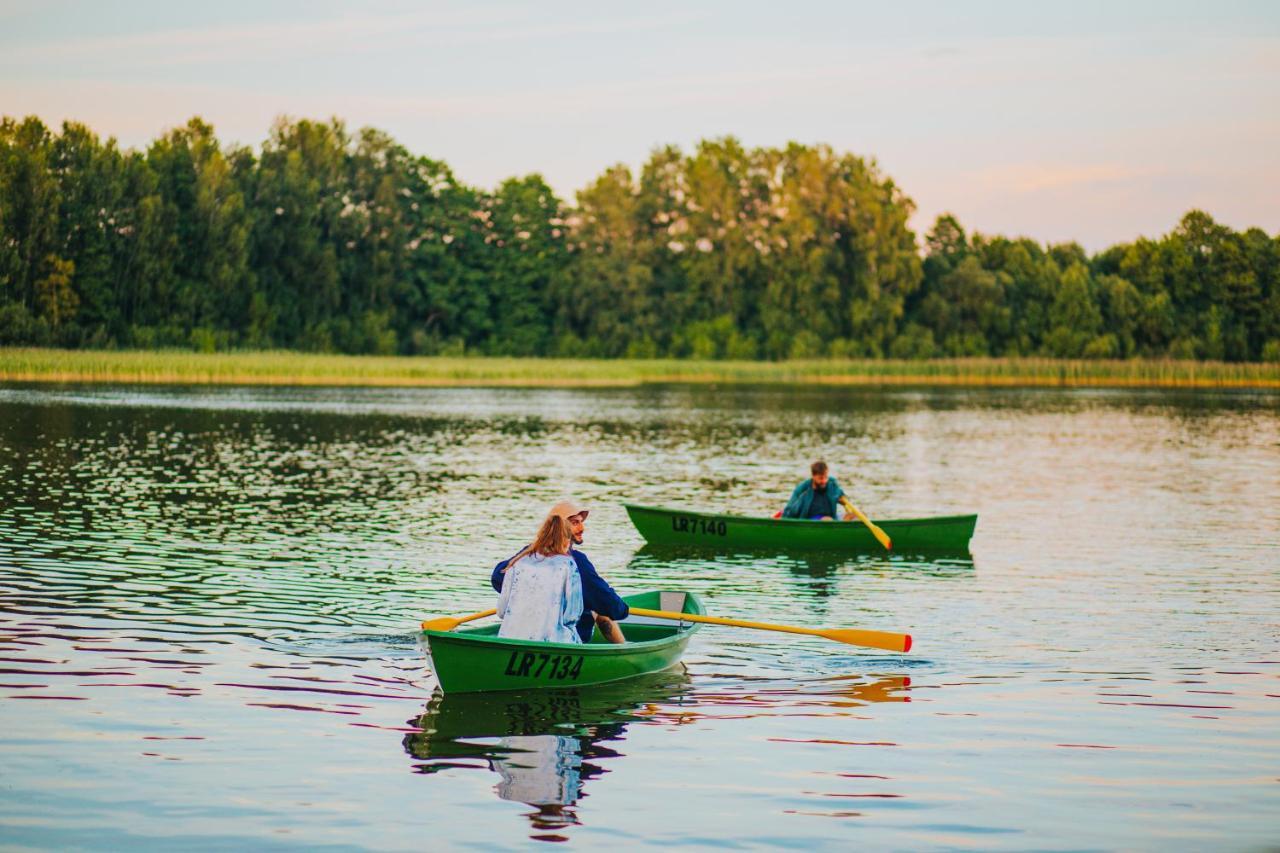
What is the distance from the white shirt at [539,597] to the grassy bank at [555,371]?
63164 mm

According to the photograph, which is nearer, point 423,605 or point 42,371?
point 423,605

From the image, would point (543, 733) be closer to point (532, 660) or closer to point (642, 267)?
point (532, 660)

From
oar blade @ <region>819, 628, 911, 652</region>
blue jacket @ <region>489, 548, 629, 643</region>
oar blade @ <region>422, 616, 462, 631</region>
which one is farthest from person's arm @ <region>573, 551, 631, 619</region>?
oar blade @ <region>819, 628, 911, 652</region>

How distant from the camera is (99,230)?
96250 mm

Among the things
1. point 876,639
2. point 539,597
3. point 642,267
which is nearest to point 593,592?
point 539,597

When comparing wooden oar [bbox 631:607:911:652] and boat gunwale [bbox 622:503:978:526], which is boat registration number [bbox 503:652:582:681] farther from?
boat gunwale [bbox 622:503:978:526]

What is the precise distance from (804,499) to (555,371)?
2682 inches

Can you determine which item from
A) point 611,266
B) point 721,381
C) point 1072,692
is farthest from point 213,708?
point 611,266

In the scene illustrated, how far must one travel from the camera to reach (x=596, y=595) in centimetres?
1292

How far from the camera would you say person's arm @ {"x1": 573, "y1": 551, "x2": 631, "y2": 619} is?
42.2 ft

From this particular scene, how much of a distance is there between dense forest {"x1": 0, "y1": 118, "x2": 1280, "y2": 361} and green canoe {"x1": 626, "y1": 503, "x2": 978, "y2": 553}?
79.5 metres

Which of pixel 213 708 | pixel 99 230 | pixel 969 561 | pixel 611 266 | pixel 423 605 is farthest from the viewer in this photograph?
pixel 611 266

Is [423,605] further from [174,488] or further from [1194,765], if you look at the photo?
[174,488]

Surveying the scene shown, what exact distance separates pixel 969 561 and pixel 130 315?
84809 mm
